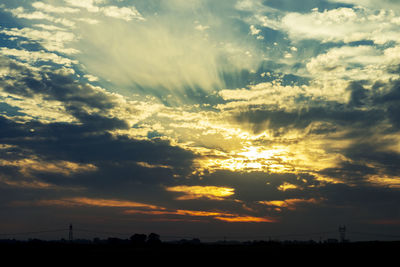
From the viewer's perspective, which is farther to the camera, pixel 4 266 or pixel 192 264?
pixel 192 264

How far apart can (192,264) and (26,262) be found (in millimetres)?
30214

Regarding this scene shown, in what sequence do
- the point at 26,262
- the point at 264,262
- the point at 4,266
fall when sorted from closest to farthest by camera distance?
1. the point at 4,266
2. the point at 26,262
3. the point at 264,262

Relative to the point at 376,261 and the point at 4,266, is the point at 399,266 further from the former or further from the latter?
the point at 4,266

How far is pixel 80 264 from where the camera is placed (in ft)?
216

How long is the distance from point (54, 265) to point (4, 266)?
7907 mm

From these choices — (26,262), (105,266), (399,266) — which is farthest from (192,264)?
(399,266)

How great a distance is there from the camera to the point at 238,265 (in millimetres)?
68812

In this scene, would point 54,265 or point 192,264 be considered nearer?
point 54,265

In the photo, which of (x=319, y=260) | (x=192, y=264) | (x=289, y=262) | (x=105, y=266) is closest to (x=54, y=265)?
(x=105, y=266)

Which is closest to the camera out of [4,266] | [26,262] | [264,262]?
[4,266]

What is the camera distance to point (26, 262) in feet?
220

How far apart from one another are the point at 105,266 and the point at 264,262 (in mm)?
30908

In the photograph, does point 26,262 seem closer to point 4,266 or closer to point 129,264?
point 4,266

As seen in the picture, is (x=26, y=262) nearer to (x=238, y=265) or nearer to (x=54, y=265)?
(x=54, y=265)
